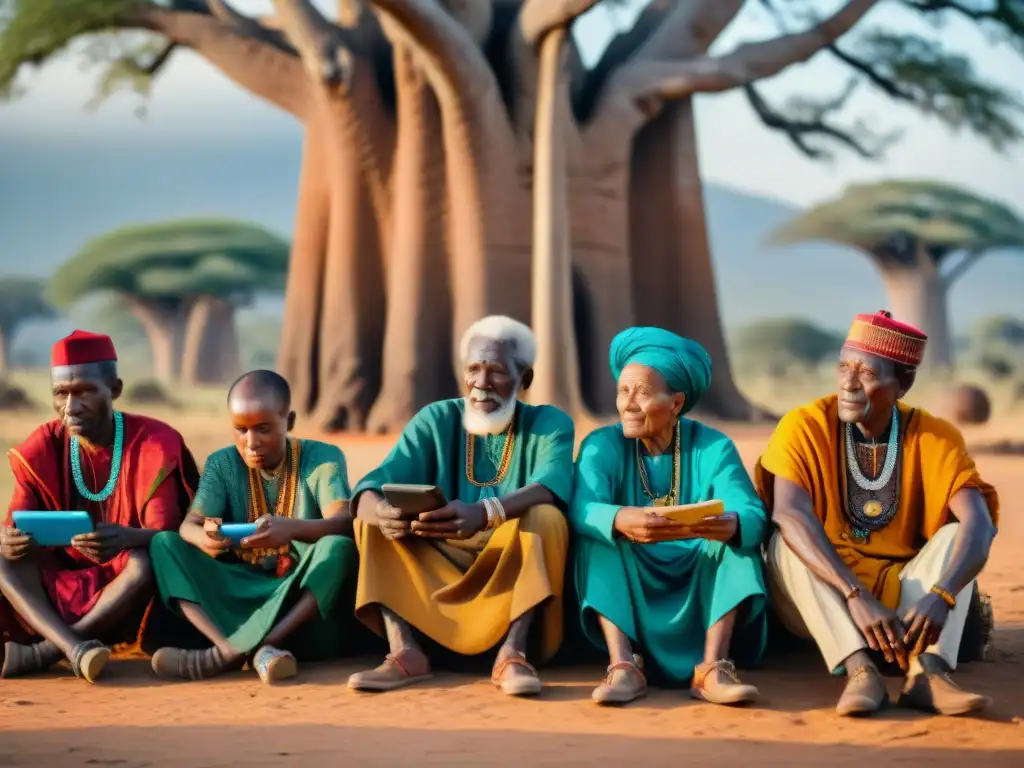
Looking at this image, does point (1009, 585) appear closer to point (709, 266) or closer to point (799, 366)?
point (709, 266)

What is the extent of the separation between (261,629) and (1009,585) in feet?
13.3

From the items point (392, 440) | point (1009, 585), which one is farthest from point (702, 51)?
point (1009, 585)

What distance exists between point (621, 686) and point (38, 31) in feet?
44.6

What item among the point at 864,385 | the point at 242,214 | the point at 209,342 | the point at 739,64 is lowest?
the point at 864,385

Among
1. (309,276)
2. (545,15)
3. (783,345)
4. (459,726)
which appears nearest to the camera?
(459,726)

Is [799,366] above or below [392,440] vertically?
above

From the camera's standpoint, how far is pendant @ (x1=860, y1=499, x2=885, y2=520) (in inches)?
207

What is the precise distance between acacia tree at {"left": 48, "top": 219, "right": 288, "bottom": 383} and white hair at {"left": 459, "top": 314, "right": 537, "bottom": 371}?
3042 cm

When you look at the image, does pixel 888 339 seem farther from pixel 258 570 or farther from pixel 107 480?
pixel 107 480

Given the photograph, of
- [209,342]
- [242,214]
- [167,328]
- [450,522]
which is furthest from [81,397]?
[242,214]

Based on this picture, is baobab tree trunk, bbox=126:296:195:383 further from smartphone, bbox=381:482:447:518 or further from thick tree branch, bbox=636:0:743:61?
smartphone, bbox=381:482:447:518

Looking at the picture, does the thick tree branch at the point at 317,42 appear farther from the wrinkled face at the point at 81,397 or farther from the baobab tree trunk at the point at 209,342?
→ the baobab tree trunk at the point at 209,342

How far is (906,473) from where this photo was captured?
5266mm

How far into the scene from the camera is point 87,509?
18.5 ft
